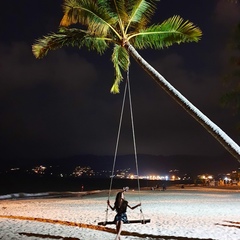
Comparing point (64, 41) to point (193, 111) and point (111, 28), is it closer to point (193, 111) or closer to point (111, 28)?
point (111, 28)

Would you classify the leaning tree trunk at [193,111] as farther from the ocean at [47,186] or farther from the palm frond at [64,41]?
the ocean at [47,186]

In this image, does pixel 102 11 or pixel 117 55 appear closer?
pixel 102 11

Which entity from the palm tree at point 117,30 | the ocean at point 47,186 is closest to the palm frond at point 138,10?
the palm tree at point 117,30

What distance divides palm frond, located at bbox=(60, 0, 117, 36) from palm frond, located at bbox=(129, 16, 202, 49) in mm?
645

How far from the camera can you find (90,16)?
8.00 m

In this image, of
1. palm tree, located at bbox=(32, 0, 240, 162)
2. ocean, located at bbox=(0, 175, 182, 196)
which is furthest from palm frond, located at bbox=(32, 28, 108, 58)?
ocean, located at bbox=(0, 175, 182, 196)

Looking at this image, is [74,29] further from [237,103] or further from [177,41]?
[237,103]

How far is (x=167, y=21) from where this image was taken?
8.34m

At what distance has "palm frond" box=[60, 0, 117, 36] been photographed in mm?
7817

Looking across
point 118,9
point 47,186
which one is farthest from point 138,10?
point 47,186

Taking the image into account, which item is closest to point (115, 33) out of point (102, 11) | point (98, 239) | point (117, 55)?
point (102, 11)

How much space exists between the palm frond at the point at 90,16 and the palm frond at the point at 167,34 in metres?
0.64

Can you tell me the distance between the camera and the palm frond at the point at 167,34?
8.17 metres

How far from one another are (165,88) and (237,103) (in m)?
7.49
